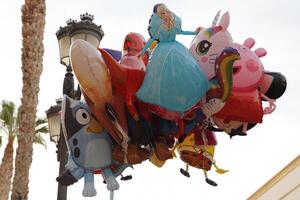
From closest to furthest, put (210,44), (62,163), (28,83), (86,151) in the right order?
(86,151)
(210,44)
(62,163)
(28,83)

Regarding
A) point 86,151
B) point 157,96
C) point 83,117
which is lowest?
point 86,151

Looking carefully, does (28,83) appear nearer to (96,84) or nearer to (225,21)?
(96,84)

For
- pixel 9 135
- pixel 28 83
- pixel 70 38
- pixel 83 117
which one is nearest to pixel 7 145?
pixel 9 135

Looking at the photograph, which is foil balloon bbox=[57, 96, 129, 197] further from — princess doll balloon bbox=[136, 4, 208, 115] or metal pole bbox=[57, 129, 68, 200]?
metal pole bbox=[57, 129, 68, 200]

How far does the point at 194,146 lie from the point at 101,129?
95cm

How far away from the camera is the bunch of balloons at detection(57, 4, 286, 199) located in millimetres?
3660

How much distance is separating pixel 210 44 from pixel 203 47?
68 mm

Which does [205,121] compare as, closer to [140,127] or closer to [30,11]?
[140,127]

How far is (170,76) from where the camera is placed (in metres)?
3.58

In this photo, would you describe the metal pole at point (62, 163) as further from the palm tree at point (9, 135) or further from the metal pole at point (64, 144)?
the palm tree at point (9, 135)

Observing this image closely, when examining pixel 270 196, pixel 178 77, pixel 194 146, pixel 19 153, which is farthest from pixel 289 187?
pixel 178 77

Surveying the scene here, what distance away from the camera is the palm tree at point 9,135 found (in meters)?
18.5

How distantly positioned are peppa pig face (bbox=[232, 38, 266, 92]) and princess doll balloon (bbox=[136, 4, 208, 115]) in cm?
34

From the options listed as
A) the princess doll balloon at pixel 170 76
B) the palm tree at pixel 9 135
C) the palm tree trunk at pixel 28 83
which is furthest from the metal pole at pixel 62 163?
the palm tree at pixel 9 135
